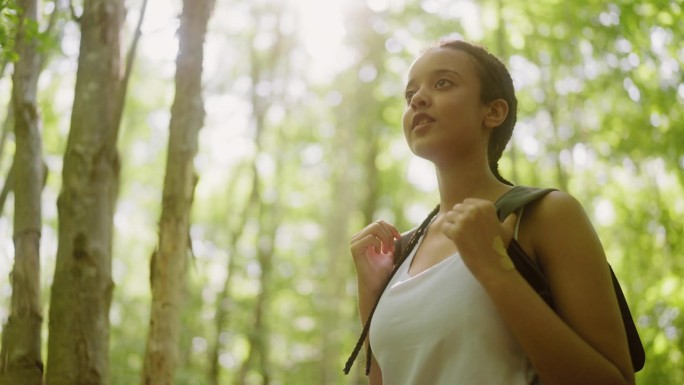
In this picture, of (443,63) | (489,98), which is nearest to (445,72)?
(443,63)

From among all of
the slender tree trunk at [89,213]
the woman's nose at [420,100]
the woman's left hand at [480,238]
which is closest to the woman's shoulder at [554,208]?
the woman's left hand at [480,238]

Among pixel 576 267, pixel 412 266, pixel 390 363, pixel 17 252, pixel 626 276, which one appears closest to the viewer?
pixel 576 267

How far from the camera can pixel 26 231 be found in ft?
9.00

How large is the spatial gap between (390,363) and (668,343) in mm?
6711

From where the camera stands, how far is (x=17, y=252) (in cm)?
274

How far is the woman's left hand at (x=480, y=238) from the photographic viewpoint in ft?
5.02

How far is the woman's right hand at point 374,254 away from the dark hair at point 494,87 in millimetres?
358

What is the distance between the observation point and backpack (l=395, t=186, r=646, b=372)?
63.6 inches

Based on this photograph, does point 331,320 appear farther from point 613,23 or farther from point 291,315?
point 613,23

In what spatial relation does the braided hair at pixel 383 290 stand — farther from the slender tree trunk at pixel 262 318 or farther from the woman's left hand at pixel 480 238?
the slender tree trunk at pixel 262 318

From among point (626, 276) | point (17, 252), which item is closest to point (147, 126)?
point (626, 276)

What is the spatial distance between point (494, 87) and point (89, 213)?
5.30 ft

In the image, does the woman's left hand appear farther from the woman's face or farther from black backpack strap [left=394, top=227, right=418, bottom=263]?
black backpack strap [left=394, top=227, right=418, bottom=263]

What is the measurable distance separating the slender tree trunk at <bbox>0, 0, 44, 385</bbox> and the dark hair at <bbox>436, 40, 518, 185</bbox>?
172cm
